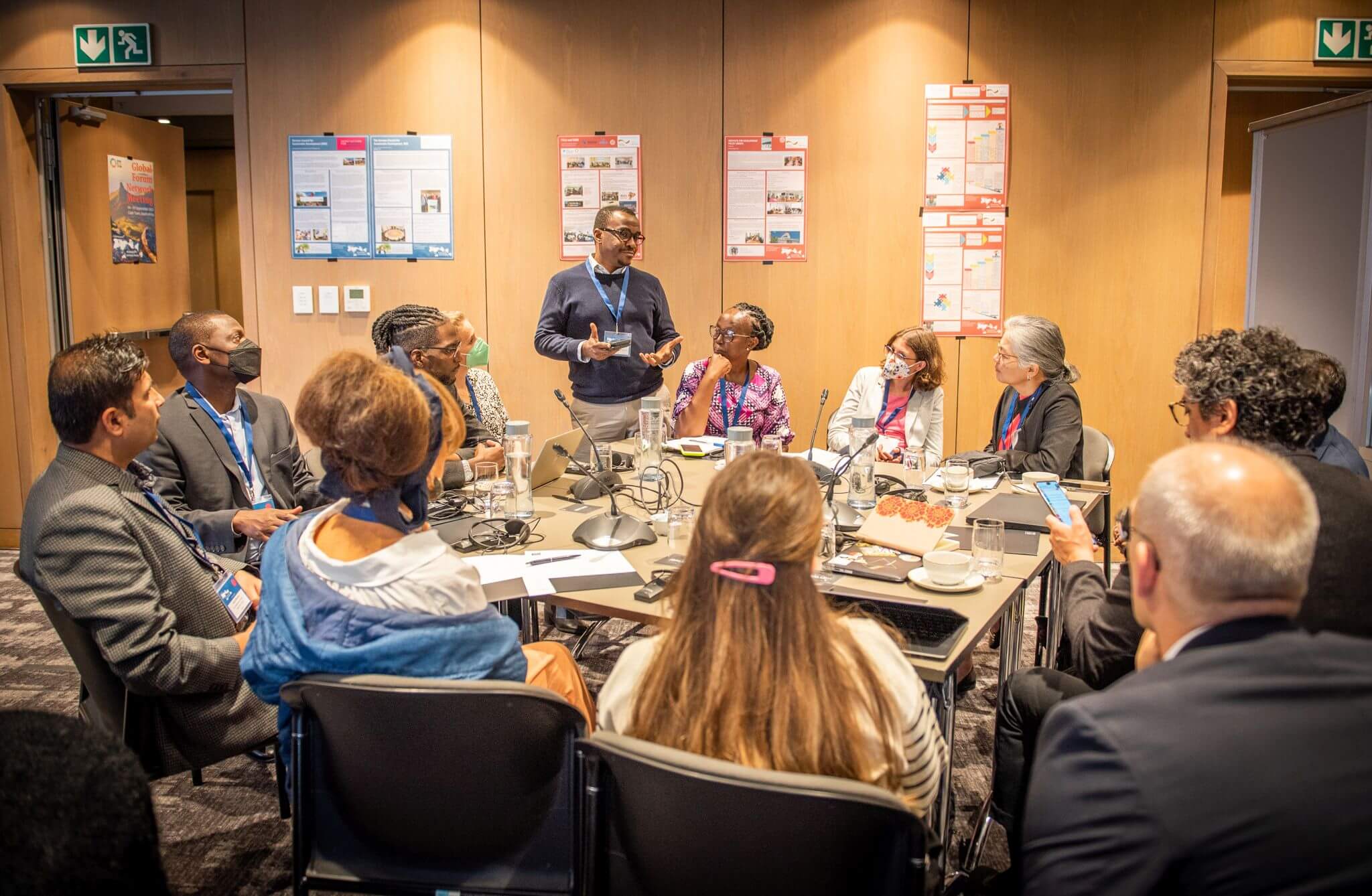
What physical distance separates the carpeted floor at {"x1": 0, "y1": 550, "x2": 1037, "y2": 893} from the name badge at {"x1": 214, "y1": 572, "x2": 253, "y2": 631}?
0.44m

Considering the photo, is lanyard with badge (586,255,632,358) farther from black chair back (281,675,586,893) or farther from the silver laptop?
black chair back (281,675,586,893)

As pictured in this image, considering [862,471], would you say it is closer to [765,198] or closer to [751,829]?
[751,829]

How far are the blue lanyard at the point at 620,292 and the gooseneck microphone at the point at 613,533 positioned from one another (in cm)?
214

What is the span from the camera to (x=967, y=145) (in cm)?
538

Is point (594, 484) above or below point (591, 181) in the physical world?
below

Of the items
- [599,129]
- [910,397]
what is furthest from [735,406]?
[599,129]

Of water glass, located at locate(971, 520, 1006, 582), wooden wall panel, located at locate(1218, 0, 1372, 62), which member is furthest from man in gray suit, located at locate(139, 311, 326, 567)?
wooden wall panel, located at locate(1218, 0, 1372, 62)

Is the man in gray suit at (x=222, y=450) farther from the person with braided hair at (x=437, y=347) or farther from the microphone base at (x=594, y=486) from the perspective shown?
the microphone base at (x=594, y=486)

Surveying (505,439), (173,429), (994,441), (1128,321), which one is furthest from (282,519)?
(1128,321)

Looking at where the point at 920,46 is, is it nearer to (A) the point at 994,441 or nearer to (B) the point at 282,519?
(A) the point at 994,441

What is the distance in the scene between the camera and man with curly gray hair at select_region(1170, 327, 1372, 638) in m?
1.82

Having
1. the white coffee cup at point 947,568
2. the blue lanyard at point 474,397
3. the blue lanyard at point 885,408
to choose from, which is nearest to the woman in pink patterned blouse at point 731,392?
the blue lanyard at point 885,408

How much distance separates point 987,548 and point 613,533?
0.98 m

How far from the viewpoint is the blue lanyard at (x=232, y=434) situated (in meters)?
3.20
